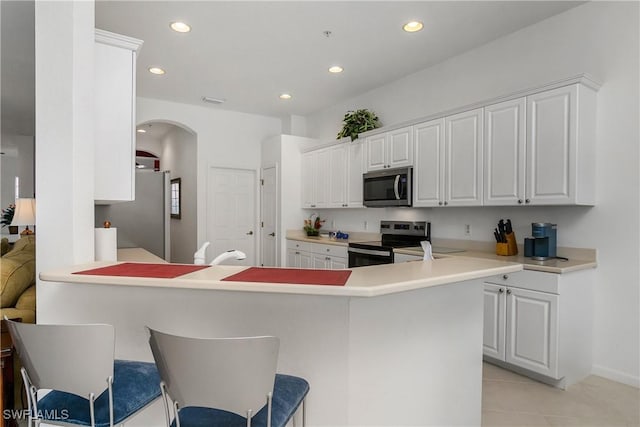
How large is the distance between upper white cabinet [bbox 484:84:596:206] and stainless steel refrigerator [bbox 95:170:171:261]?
4.34m

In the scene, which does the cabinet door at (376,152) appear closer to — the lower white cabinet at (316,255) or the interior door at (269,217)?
the lower white cabinet at (316,255)

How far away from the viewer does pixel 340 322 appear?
148 centimetres

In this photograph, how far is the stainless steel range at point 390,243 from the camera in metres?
3.87

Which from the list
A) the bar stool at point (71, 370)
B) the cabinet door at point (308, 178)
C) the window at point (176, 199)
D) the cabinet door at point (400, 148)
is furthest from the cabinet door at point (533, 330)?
the window at point (176, 199)

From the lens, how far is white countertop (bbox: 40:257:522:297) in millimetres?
1237

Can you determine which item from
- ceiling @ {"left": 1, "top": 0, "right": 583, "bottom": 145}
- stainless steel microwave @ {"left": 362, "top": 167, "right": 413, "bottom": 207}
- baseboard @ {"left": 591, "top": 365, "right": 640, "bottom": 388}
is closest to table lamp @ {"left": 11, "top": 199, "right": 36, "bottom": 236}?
ceiling @ {"left": 1, "top": 0, "right": 583, "bottom": 145}

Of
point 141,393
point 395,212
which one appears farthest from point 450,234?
point 141,393

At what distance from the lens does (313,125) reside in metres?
5.99

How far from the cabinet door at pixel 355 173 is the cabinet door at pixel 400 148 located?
19.6 inches

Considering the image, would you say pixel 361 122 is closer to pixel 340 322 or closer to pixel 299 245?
pixel 299 245

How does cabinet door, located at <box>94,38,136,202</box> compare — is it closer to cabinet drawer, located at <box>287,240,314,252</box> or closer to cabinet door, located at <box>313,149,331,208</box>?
cabinet drawer, located at <box>287,240,314,252</box>

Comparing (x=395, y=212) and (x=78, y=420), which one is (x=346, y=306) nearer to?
(x=78, y=420)

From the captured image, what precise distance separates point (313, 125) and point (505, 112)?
134 inches

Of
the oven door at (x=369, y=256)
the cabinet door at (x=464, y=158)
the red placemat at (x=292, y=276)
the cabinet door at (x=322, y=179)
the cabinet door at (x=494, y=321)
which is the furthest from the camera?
the cabinet door at (x=322, y=179)
